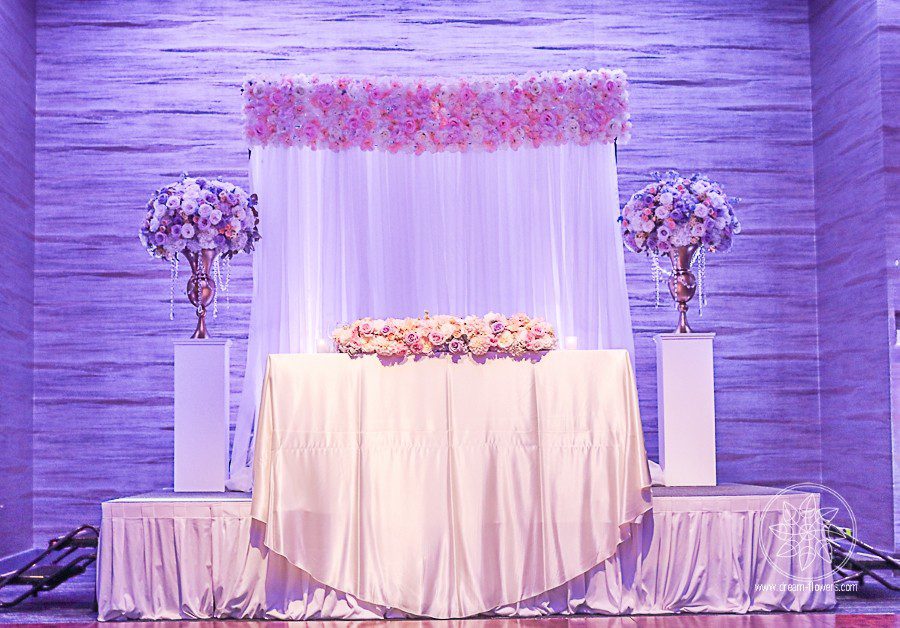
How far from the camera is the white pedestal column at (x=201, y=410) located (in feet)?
16.3

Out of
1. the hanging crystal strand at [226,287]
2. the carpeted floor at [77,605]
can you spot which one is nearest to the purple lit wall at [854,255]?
the carpeted floor at [77,605]

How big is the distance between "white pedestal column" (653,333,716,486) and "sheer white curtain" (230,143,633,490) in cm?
66

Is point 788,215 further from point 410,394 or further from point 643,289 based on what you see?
point 410,394

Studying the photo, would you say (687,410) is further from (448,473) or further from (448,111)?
(448,111)

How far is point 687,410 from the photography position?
16.7ft

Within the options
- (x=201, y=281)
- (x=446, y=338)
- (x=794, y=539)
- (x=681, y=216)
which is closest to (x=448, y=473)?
(x=446, y=338)

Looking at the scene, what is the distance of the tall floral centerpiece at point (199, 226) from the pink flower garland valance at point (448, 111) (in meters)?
0.75

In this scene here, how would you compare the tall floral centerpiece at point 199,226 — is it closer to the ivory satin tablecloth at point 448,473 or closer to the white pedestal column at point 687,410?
the ivory satin tablecloth at point 448,473

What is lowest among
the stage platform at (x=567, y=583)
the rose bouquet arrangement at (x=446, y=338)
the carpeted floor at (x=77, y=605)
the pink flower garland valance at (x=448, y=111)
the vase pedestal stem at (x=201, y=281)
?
the carpeted floor at (x=77, y=605)

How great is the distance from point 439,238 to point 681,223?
140 centimetres

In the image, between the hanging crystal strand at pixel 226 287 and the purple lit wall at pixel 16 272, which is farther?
the hanging crystal strand at pixel 226 287

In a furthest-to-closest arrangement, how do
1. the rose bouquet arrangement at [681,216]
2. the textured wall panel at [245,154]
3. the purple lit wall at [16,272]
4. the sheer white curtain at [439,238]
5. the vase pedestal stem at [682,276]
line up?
the textured wall panel at [245,154] → the purple lit wall at [16,272] → the sheer white curtain at [439,238] → the vase pedestal stem at [682,276] → the rose bouquet arrangement at [681,216]

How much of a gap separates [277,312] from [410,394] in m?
1.48

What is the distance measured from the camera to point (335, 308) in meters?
5.75
